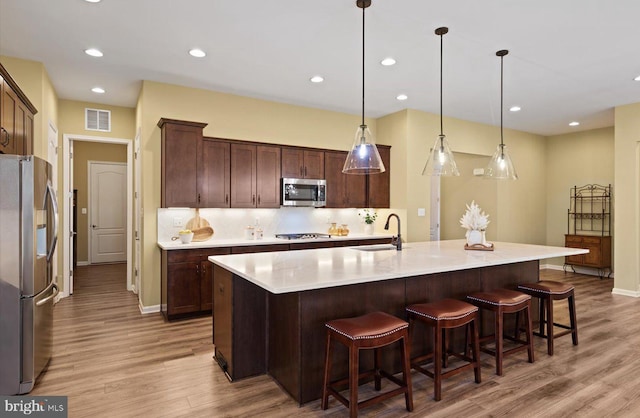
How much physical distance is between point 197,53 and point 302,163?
218 cm

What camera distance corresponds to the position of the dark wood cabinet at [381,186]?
6137 mm

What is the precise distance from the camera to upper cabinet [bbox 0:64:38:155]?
2.93 metres

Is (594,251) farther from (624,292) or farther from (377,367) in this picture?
(377,367)

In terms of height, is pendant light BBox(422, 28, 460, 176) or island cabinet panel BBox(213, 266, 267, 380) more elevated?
pendant light BBox(422, 28, 460, 176)

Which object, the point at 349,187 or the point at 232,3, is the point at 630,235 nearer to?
the point at 349,187

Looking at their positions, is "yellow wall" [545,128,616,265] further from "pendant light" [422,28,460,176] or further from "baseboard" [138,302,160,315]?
"baseboard" [138,302,160,315]

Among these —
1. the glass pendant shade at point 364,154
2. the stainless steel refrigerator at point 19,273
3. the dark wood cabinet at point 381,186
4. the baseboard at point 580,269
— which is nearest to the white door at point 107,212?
the dark wood cabinet at point 381,186

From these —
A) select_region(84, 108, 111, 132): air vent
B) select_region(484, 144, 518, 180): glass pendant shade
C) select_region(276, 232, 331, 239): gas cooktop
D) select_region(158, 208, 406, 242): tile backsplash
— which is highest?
select_region(84, 108, 111, 132): air vent

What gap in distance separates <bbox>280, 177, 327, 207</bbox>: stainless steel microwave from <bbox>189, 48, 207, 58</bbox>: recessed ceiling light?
2.01 metres

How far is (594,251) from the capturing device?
7031mm

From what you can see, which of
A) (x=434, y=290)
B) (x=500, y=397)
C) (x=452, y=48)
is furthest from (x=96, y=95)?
(x=500, y=397)

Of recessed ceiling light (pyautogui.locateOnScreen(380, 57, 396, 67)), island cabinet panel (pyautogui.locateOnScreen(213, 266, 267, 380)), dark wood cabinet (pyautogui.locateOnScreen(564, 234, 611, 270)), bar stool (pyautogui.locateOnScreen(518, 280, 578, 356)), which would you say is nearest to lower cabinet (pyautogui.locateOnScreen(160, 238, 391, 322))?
island cabinet panel (pyautogui.locateOnScreen(213, 266, 267, 380))

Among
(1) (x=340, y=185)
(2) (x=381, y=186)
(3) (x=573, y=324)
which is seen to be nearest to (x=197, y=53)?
(1) (x=340, y=185)

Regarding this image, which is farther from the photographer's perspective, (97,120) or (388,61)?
(97,120)
